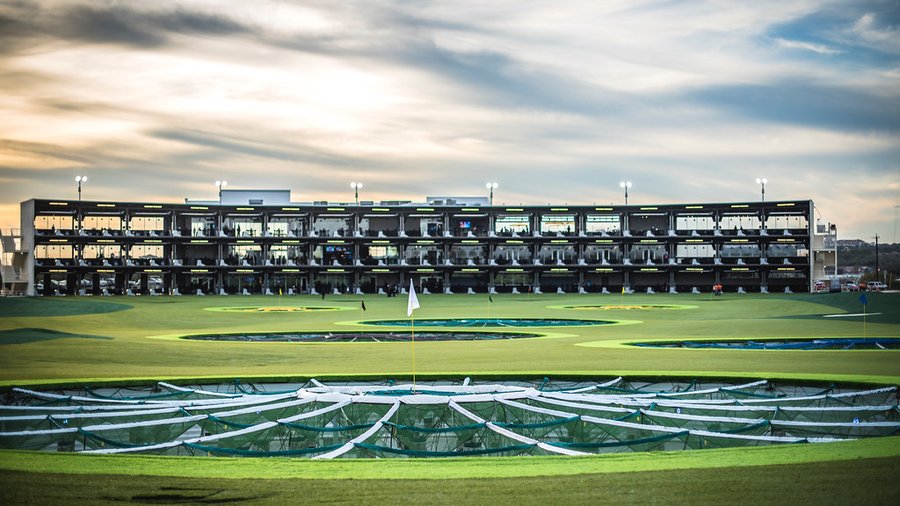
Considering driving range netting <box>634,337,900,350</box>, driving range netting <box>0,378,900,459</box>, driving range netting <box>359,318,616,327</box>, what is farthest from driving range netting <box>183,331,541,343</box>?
driving range netting <box>0,378,900,459</box>

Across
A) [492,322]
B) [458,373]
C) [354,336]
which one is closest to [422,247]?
[492,322]

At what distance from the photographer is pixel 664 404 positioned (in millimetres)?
19078

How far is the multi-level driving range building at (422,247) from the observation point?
12769cm

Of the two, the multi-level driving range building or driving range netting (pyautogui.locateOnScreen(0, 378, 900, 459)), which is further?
the multi-level driving range building

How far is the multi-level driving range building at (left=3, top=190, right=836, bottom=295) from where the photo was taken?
127688mm

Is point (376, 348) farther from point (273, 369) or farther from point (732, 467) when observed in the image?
point (732, 467)

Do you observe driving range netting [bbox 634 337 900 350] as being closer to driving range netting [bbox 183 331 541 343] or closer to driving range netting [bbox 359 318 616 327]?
driving range netting [bbox 183 331 541 343]

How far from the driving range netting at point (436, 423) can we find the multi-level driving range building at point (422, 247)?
111105mm

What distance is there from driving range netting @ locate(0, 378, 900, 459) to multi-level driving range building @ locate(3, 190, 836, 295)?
365 ft

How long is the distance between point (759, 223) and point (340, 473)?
127 m

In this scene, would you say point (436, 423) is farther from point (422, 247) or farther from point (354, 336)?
point (422, 247)

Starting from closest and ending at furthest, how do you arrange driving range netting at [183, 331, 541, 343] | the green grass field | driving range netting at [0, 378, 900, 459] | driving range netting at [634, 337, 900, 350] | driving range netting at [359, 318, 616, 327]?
1. the green grass field
2. driving range netting at [0, 378, 900, 459]
3. driving range netting at [634, 337, 900, 350]
4. driving range netting at [183, 331, 541, 343]
5. driving range netting at [359, 318, 616, 327]

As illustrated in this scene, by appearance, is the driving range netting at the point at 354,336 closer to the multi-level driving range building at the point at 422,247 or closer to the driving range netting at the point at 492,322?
the driving range netting at the point at 492,322

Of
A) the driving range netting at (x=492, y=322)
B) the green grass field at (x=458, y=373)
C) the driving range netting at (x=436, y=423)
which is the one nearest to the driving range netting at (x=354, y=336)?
the green grass field at (x=458, y=373)
